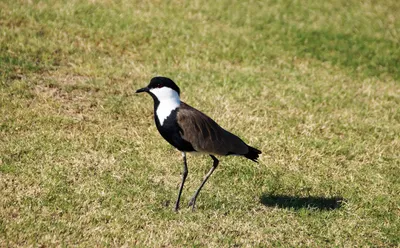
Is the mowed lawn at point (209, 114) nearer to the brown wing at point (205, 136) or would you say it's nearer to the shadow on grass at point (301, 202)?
the shadow on grass at point (301, 202)

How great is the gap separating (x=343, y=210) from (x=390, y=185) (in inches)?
39.8

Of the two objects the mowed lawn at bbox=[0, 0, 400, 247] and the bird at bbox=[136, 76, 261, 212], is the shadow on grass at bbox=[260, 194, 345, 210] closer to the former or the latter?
the mowed lawn at bbox=[0, 0, 400, 247]

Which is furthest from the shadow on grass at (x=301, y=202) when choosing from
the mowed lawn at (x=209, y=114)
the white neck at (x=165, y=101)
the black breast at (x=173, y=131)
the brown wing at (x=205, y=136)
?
the white neck at (x=165, y=101)

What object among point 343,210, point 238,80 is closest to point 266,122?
point 238,80

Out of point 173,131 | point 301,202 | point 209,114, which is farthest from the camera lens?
point 209,114

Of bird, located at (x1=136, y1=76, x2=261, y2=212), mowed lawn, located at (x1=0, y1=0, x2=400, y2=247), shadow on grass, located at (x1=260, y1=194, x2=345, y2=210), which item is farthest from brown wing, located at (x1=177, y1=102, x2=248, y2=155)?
shadow on grass, located at (x1=260, y1=194, x2=345, y2=210)

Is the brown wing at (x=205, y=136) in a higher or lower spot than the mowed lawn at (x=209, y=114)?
higher

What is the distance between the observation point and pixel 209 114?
7.96 meters

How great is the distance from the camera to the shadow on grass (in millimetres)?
6004

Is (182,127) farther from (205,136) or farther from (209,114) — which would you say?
(209,114)

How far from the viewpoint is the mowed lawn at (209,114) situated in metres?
5.41

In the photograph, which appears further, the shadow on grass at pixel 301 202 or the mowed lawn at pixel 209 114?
the shadow on grass at pixel 301 202

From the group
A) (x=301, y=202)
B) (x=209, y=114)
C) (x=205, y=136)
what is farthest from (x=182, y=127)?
(x=209, y=114)

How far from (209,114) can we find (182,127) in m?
2.66
